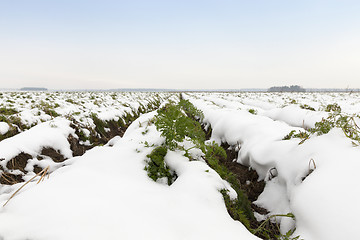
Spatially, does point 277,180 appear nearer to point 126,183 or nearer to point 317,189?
point 317,189

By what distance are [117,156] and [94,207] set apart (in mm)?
1511

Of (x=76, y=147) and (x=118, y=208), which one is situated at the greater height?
(x=118, y=208)

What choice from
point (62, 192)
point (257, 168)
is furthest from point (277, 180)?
point (62, 192)

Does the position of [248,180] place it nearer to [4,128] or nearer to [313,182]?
[313,182]

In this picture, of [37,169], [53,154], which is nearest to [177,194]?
[37,169]

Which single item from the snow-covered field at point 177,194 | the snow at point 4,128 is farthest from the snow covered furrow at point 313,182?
the snow at point 4,128

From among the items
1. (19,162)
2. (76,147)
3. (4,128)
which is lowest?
(76,147)

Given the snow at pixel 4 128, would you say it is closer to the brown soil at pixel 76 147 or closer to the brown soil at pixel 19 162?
the brown soil at pixel 76 147

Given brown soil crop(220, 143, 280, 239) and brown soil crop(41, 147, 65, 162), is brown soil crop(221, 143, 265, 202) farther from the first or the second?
brown soil crop(41, 147, 65, 162)

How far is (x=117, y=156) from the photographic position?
3.29 meters

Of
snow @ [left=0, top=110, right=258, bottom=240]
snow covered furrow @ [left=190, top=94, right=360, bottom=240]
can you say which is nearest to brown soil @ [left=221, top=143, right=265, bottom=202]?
snow covered furrow @ [left=190, top=94, right=360, bottom=240]

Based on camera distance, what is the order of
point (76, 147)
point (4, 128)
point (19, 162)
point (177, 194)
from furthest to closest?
1. point (76, 147)
2. point (4, 128)
3. point (19, 162)
4. point (177, 194)

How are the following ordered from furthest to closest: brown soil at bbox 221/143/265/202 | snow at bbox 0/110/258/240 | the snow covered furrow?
brown soil at bbox 221/143/265/202 → the snow covered furrow → snow at bbox 0/110/258/240

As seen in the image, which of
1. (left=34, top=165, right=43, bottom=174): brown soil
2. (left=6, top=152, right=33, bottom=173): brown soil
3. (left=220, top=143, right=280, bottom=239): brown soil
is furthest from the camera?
(left=34, top=165, right=43, bottom=174): brown soil
